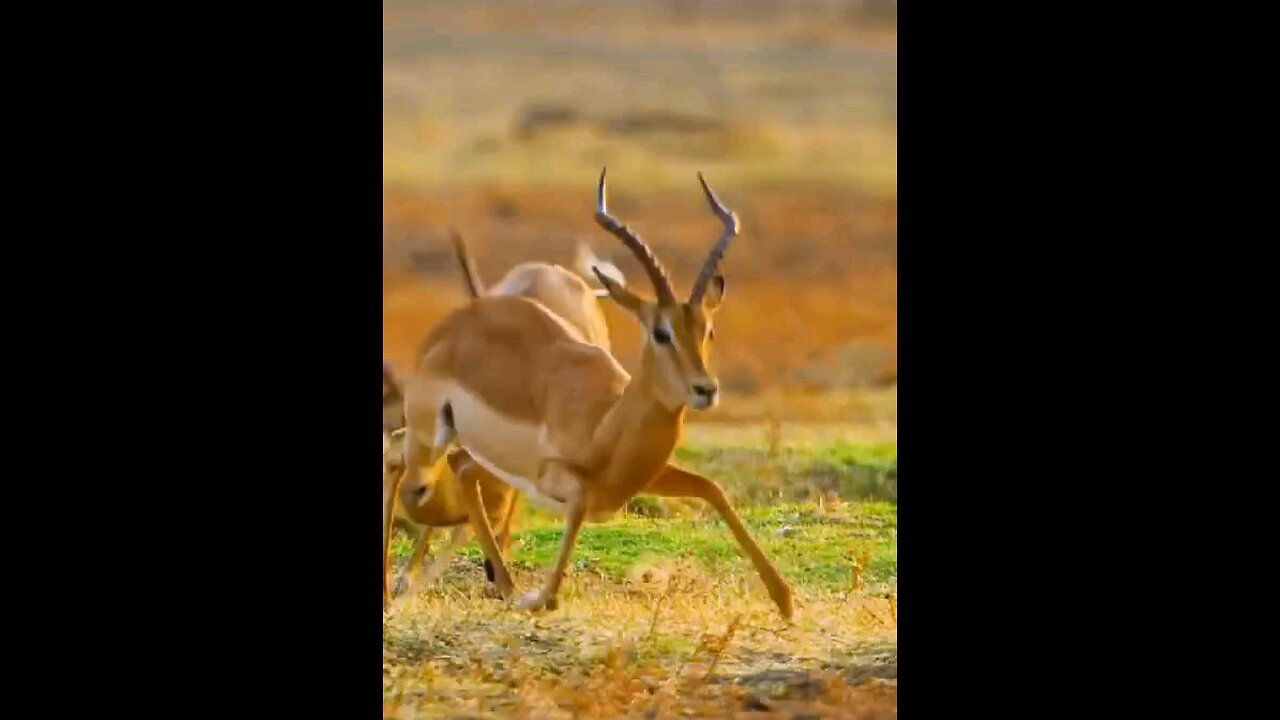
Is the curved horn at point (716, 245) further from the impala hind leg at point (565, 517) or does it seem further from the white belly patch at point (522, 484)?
the white belly patch at point (522, 484)

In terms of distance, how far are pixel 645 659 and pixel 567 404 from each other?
4.32 feet

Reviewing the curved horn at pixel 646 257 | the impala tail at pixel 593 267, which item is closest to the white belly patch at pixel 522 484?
the impala tail at pixel 593 267

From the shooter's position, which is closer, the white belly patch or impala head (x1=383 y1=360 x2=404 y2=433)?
the white belly patch

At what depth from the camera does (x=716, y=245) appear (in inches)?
310

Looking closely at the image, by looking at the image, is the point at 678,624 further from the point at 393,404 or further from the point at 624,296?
the point at 393,404

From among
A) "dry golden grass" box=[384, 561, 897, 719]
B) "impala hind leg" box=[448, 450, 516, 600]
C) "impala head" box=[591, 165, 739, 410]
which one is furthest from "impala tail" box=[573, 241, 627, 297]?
"dry golden grass" box=[384, 561, 897, 719]

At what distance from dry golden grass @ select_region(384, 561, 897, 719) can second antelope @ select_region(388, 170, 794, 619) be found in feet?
0.82

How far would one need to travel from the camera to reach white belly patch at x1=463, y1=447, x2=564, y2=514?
27.6 feet

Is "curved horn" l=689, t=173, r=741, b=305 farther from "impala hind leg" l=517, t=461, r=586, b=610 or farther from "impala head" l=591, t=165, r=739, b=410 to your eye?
"impala hind leg" l=517, t=461, r=586, b=610

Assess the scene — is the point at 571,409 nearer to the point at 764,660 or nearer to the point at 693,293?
the point at 693,293

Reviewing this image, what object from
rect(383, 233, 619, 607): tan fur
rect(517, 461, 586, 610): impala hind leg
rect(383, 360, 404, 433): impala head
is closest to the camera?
rect(517, 461, 586, 610): impala hind leg
